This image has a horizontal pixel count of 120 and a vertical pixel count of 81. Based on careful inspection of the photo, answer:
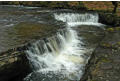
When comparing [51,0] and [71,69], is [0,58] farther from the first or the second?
[51,0]

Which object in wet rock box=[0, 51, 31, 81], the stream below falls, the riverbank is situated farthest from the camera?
the stream below falls

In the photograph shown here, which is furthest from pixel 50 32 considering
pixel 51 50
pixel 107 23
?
pixel 107 23

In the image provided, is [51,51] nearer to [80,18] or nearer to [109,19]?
[80,18]

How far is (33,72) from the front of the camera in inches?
472

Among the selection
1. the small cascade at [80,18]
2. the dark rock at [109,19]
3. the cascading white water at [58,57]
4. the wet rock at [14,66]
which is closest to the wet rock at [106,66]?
the cascading white water at [58,57]

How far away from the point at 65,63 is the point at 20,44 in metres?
3.80

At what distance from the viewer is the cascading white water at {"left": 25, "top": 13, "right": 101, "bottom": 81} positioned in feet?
39.1

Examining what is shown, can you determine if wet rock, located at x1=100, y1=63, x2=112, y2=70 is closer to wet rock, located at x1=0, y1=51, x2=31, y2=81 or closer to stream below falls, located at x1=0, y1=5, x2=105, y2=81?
stream below falls, located at x1=0, y1=5, x2=105, y2=81

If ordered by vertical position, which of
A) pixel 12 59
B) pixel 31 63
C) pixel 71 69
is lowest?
pixel 71 69

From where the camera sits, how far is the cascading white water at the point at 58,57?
11.9m

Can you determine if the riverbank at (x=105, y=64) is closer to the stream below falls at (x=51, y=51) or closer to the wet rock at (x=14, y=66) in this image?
the stream below falls at (x=51, y=51)

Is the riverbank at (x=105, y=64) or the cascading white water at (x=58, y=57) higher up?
the riverbank at (x=105, y=64)

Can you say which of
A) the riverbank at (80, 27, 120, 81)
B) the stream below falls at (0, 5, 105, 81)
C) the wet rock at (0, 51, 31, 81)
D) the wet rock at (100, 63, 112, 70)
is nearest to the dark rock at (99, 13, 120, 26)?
the stream below falls at (0, 5, 105, 81)

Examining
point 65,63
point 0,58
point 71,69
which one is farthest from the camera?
point 65,63
